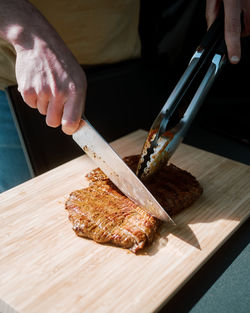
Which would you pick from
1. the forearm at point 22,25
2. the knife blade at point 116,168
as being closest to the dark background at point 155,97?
the forearm at point 22,25

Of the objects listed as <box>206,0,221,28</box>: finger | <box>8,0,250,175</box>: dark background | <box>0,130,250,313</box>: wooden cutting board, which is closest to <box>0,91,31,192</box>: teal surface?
<box>8,0,250,175</box>: dark background

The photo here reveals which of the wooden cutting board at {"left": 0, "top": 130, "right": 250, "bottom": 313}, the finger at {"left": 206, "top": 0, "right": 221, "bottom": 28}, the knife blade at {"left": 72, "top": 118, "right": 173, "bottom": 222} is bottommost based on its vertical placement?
the wooden cutting board at {"left": 0, "top": 130, "right": 250, "bottom": 313}

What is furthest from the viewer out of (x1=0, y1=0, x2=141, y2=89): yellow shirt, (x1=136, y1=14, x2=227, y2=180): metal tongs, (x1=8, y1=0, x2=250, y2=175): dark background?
(x1=8, y1=0, x2=250, y2=175): dark background

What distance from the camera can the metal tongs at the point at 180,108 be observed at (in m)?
1.58

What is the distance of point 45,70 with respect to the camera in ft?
4.84

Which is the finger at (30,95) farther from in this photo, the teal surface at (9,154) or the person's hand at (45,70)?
the teal surface at (9,154)

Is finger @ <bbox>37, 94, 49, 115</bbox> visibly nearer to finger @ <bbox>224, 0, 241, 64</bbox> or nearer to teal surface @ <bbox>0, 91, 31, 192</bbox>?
teal surface @ <bbox>0, 91, 31, 192</bbox>

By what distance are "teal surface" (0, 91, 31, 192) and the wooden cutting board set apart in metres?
0.44

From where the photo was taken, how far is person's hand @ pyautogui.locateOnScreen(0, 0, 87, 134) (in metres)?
1.47

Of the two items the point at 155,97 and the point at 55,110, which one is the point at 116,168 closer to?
the point at 55,110

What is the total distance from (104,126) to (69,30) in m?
0.69

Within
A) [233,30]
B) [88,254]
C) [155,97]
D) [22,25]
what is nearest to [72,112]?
[22,25]

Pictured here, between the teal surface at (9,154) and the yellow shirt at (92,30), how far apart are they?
0.18 meters

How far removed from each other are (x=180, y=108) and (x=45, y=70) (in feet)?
2.03
